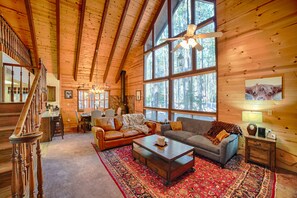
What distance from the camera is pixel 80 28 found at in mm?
5375

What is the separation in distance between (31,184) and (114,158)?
2194mm

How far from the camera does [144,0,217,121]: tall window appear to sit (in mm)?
4418

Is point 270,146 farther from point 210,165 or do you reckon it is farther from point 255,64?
point 255,64

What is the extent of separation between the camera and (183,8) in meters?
5.29

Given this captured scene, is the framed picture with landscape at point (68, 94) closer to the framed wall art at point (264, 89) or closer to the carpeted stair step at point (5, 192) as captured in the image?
Answer: the carpeted stair step at point (5, 192)

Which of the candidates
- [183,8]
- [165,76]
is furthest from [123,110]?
[183,8]

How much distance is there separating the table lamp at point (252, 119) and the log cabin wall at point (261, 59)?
254 mm

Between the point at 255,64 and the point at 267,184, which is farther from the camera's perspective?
the point at 255,64

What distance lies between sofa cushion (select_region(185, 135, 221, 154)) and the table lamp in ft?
3.07

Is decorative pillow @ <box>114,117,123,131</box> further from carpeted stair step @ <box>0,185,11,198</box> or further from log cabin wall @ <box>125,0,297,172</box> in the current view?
log cabin wall @ <box>125,0,297,172</box>

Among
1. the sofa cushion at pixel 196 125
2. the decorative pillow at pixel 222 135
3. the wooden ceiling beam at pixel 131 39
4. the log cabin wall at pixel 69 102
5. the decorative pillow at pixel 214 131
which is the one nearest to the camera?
the decorative pillow at pixel 222 135

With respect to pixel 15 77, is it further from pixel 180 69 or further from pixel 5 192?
pixel 180 69

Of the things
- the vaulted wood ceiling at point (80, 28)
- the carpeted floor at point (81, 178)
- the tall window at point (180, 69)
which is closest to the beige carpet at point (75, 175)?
the carpeted floor at point (81, 178)

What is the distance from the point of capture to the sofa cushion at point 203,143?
10.5 feet
